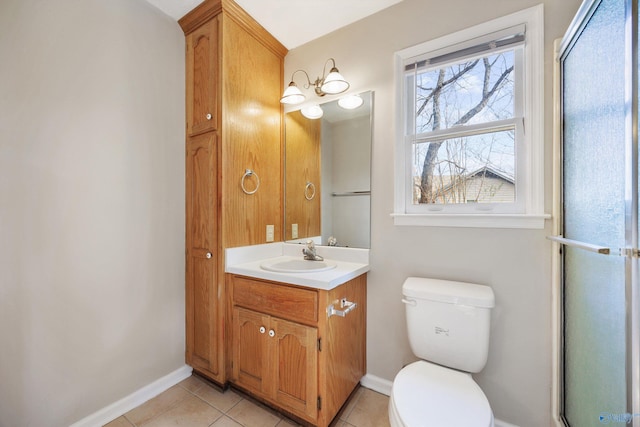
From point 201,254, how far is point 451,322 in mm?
1544

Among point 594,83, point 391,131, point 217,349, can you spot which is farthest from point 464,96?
point 217,349

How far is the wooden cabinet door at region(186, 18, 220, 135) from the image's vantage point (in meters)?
1.66

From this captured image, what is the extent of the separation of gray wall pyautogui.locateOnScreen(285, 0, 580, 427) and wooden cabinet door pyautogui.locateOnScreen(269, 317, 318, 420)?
1.76ft

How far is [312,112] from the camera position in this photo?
1944 millimetres

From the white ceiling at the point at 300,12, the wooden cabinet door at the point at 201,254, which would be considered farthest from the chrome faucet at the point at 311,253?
the white ceiling at the point at 300,12

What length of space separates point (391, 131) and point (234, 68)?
112 cm

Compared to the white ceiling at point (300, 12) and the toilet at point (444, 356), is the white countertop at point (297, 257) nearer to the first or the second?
the toilet at point (444, 356)

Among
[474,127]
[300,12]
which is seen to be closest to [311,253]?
[474,127]

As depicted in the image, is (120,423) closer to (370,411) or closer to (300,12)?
(370,411)

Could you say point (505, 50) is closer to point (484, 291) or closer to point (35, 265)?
point (484, 291)

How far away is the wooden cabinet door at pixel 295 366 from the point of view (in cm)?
129

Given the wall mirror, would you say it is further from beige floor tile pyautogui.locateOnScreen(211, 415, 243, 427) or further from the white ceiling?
beige floor tile pyautogui.locateOnScreen(211, 415, 243, 427)

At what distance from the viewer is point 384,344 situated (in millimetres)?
1630

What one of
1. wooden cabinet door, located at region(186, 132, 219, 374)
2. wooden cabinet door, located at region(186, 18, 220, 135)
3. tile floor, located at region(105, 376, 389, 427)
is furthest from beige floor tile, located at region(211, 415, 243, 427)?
wooden cabinet door, located at region(186, 18, 220, 135)
